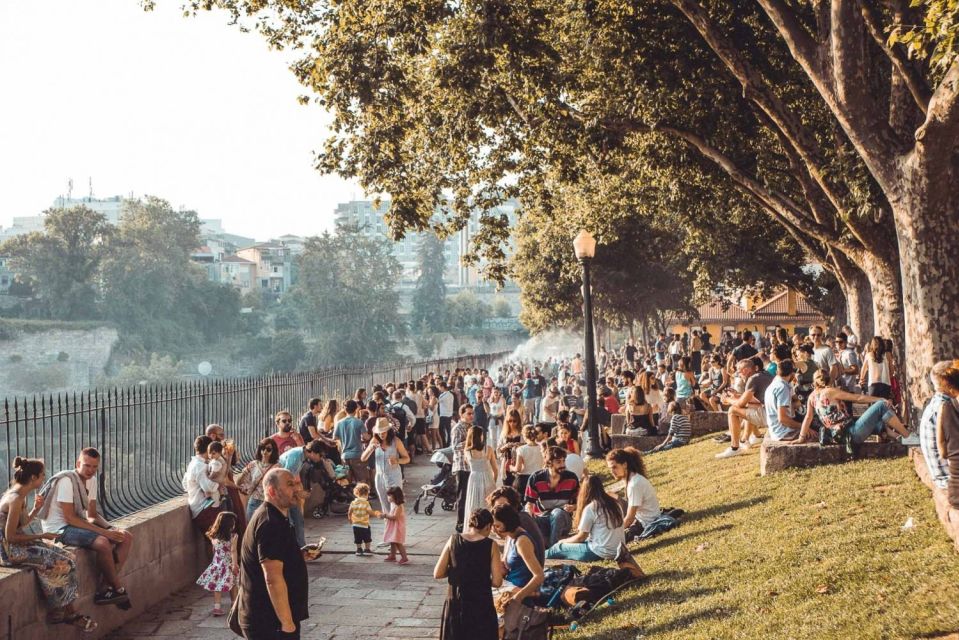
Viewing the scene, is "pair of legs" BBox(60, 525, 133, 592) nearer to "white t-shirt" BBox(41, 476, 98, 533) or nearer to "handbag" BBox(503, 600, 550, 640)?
"white t-shirt" BBox(41, 476, 98, 533)

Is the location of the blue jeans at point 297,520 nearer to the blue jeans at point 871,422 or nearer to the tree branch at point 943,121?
the blue jeans at point 871,422

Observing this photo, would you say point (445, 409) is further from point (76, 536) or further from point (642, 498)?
point (76, 536)

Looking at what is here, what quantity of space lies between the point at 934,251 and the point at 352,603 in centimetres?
658

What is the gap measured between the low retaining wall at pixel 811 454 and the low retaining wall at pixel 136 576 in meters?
6.37

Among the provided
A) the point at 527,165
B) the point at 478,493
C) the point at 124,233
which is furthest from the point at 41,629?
the point at 124,233

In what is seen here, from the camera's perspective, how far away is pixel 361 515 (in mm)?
11062

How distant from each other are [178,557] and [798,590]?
6.23m

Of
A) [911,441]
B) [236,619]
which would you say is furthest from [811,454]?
[236,619]

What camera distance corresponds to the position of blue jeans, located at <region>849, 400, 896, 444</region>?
10.3 meters

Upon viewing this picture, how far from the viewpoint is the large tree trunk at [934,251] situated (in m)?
9.41

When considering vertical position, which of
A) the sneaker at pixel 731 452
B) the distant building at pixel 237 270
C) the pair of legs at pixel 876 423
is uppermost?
the distant building at pixel 237 270

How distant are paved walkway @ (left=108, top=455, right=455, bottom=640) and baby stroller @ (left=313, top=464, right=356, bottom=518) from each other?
1761 mm

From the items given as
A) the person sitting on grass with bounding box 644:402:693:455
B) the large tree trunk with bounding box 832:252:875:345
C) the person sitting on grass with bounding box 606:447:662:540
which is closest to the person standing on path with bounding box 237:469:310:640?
the person sitting on grass with bounding box 606:447:662:540

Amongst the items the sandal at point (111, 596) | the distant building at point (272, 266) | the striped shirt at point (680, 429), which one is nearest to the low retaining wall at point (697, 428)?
the striped shirt at point (680, 429)
